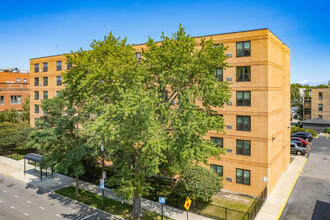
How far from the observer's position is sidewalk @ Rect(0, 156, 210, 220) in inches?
734

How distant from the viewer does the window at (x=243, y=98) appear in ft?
72.6

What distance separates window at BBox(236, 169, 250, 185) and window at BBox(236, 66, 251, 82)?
28.2ft

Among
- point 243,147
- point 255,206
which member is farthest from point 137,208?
point 243,147

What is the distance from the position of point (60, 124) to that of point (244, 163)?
17.2 m

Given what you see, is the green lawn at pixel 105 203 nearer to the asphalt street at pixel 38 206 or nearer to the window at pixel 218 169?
the asphalt street at pixel 38 206

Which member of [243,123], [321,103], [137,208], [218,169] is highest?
[321,103]

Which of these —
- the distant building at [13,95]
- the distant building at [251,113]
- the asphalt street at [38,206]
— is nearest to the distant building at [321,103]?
the distant building at [251,113]

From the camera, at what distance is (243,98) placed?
22359 mm

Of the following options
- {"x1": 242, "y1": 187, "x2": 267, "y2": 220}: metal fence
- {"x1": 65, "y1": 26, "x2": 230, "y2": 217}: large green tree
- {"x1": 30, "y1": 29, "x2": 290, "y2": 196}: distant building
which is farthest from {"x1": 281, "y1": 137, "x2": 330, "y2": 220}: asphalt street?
{"x1": 65, "y1": 26, "x2": 230, "y2": 217}: large green tree

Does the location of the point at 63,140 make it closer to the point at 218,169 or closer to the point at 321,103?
the point at 218,169

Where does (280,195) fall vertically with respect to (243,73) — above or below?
below

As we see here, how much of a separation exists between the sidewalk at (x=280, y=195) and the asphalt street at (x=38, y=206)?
39.6 feet

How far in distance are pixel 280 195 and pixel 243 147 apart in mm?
5585

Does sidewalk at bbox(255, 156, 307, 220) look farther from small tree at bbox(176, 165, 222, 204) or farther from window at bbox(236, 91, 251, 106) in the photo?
window at bbox(236, 91, 251, 106)
